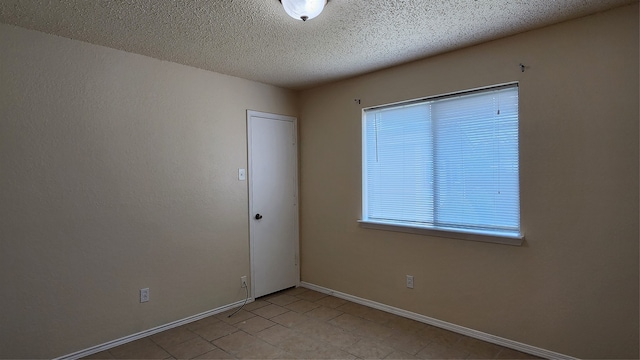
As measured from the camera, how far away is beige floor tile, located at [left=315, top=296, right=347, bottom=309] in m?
3.77

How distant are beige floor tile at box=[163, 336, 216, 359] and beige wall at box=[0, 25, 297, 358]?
1.39ft

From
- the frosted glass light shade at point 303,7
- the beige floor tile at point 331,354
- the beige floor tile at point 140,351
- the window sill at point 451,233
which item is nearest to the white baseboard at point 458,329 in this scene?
the window sill at point 451,233

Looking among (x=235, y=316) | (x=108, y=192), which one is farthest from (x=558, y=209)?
(x=108, y=192)

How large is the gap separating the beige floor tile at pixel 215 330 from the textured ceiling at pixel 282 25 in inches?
97.0

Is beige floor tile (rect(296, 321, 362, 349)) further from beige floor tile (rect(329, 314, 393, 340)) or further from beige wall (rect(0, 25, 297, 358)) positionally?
beige wall (rect(0, 25, 297, 358))

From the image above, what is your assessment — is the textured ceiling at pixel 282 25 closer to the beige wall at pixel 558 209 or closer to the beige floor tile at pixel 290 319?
the beige wall at pixel 558 209

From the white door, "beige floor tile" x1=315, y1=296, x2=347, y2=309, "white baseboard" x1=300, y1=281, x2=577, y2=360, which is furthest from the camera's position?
the white door

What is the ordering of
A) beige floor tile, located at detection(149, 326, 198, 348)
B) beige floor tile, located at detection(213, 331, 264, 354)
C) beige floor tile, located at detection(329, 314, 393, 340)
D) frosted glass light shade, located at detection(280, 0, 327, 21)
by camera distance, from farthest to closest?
beige floor tile, located at detection(329, 314, 393, 340) < beige floor tile, located at detection(149, 326, 198, 348) < beige floor tile, located at detection(213, 331, 264, 354) < frosted glass light shade, located at detection(280, 0, 327, 21)

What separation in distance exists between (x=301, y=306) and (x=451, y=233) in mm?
1749

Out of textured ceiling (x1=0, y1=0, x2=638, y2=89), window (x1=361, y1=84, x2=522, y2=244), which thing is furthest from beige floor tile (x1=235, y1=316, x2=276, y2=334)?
textured ceiling (x1=0, y1=0, x2=638, y2=89)

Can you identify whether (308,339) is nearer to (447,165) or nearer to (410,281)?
(410,281)

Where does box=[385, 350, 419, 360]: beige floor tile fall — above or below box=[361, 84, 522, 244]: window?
below

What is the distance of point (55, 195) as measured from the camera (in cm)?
263

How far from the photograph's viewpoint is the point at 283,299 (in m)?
3.98
